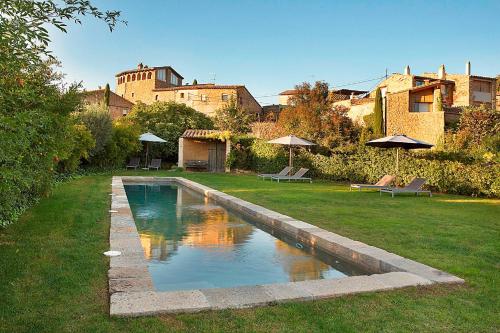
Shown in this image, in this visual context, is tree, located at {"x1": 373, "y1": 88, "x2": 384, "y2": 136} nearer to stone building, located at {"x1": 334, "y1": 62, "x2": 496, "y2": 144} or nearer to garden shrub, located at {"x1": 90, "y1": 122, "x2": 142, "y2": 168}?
stone building, located at {"x1": 334, "y1": 62, "x2": 496, "y2": 144}

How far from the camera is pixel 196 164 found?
28.6m

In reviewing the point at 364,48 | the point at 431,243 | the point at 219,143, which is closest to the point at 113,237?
the point at 431,243

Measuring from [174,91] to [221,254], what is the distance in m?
54.5

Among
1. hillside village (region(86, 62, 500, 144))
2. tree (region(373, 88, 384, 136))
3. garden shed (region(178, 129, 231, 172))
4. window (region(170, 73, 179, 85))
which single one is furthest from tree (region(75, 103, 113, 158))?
window (region(170, 73, 179, 85))

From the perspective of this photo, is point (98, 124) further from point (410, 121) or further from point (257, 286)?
point (410, 121)

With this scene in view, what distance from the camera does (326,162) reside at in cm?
2127

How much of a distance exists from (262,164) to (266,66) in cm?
927

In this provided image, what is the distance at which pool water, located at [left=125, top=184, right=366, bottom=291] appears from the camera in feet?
17.9

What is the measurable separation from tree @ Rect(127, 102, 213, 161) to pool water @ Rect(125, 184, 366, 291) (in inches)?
831

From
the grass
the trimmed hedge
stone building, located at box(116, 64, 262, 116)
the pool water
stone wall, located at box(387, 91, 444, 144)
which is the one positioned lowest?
the pool water

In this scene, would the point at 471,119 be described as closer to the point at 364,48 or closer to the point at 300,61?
the point at 364,48

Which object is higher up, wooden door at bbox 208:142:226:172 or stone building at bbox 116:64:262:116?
stone building at bbox 116:64:262:116

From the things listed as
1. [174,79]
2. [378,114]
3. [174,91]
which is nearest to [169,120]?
[378,114]

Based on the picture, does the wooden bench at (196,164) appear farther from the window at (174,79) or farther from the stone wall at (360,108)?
the window at (174,79)
